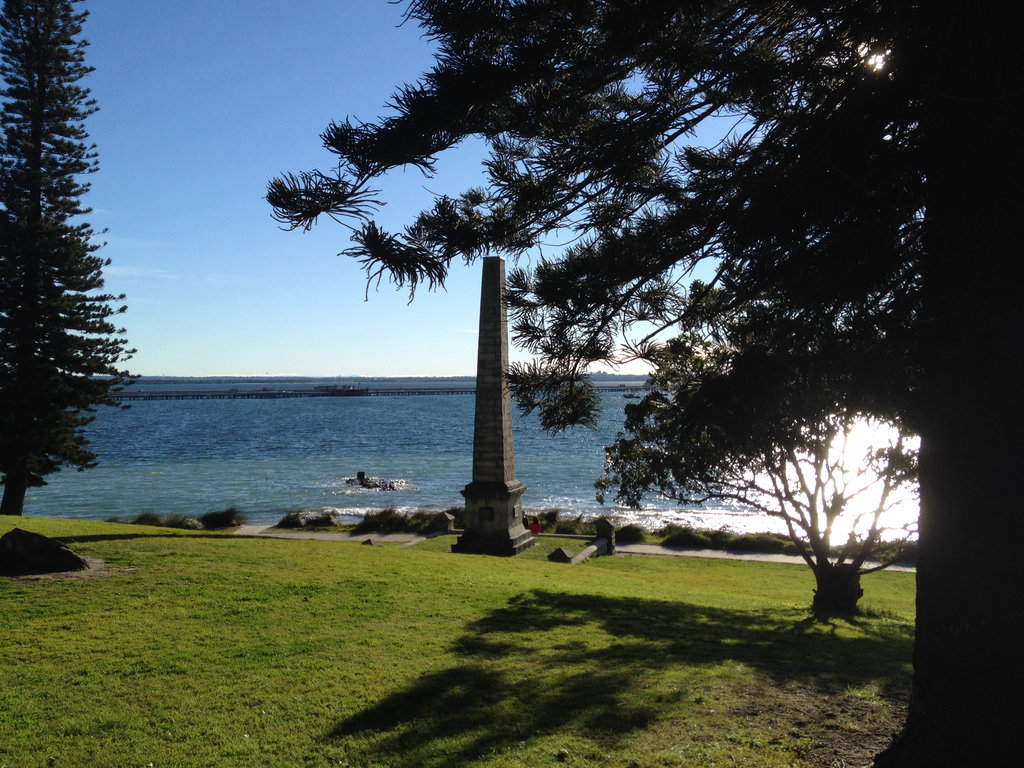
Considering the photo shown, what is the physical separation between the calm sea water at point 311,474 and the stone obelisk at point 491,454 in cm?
380

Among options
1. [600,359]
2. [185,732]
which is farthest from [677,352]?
[185,732]

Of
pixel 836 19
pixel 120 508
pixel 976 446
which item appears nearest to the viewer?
pixel 976 446

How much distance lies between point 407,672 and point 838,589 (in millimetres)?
8066

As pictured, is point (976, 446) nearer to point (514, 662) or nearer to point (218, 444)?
point (514, 662)

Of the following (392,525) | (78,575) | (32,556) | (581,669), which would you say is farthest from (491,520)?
(581,669)

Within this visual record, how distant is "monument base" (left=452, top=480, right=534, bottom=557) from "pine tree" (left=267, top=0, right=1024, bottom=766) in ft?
38.1

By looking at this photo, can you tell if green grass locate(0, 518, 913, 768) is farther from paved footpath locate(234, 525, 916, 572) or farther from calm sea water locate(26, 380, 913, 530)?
paved footpath locate(234, 525, 916, 572)

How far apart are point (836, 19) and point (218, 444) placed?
6941cm

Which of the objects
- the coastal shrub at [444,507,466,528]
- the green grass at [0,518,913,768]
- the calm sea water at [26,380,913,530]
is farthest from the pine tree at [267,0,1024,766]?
the coastal shrub at [444,507,466,528]

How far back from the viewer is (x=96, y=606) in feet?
24.8

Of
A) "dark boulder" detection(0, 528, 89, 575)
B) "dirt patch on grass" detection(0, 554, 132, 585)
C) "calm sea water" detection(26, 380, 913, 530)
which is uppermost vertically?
"dark boulder" detection(0, 528, 89, 575)

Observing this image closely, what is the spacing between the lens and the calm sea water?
3152 cm

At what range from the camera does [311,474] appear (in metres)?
45.1

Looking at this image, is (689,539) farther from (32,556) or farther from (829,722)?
(829,722)
